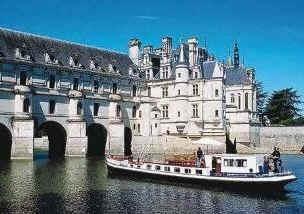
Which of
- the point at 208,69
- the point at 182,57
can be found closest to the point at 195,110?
the point at 208,69

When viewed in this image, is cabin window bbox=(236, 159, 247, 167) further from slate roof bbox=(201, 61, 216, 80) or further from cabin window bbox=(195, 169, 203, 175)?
slate roof bbox=(201, 61, 216, 80)

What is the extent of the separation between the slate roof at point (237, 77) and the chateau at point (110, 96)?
0.61ft

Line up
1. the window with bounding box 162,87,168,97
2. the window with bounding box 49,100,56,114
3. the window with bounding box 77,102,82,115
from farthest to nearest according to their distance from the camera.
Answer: the window with bounding box 162,87,168,97
the window with bounding box 77,102,82,115
the window with bounding box 49,100,56,114

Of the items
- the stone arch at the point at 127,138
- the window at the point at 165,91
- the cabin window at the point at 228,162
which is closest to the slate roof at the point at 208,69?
the window at the point at 165,91

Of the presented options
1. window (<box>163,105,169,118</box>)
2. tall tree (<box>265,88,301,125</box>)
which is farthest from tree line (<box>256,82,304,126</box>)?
window (<box>163,105,169,118</box>)

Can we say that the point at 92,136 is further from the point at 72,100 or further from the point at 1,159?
the point at 1,159

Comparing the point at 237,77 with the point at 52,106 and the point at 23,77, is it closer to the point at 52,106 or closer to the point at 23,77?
the point at 52,106

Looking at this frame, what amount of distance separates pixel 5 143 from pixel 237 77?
44308 mm

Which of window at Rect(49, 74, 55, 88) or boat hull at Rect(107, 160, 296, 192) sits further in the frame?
window at Rect(49, 74, 55, 88)

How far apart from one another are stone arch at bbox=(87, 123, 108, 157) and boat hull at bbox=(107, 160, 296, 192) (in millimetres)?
29420

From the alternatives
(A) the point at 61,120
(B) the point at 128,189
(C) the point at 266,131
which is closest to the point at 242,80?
(C) the point at 266,131

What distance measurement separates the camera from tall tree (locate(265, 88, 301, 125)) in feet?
353

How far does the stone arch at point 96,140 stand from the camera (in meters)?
76.1

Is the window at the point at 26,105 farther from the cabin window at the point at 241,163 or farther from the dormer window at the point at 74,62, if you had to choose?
the cabin window at the point at 241,163
